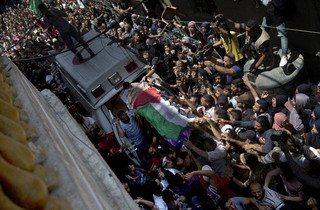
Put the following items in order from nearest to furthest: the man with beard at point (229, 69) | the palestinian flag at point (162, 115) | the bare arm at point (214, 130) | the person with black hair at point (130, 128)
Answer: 1. the bare arm at point (214, 130)
2. the palestinian flag at point (162, 115)
3. the man with beard at point (229, 69)
4. the person with black hair at point (130, 128)

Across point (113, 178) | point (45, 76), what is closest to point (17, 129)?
point (113, 178)

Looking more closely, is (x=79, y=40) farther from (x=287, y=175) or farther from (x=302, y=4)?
(x=287, y=175)

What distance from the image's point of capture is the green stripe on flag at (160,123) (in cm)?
617

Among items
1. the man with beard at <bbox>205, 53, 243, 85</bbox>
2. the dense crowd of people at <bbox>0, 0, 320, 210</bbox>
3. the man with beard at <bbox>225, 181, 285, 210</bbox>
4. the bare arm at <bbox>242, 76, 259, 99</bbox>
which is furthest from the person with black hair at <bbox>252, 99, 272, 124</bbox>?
the man with beard at <bbox>225, 181, 285, 210</bbox>

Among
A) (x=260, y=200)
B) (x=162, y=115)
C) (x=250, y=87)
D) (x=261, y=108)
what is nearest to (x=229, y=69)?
(x=250, y=87)

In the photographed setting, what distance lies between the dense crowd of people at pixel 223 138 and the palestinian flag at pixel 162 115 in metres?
0.14

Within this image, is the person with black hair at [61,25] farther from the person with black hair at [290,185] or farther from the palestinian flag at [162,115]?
the person with black hair at [290,185]

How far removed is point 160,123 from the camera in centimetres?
652

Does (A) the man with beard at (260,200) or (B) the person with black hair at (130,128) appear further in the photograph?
(B) the person with black hair at (130,128)

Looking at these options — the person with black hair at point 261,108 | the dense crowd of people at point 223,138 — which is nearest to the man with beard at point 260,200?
the dense crowd of people at point 223,138

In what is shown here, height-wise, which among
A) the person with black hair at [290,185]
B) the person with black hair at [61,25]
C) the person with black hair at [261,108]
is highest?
the person with black hair at [61,25]

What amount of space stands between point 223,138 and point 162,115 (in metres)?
1.58

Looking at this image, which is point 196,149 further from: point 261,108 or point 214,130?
point 261,108

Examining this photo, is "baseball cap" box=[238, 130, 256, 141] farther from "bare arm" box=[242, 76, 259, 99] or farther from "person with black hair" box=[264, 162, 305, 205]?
"bare arm" box=[242, 76, 259, 99]
